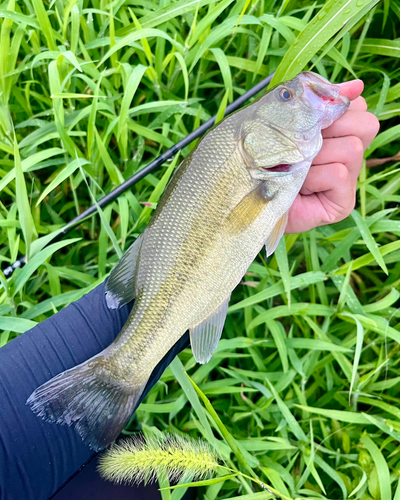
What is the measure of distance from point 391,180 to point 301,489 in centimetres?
162

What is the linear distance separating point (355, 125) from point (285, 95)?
0.30 metres

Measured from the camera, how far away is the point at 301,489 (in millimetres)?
1779

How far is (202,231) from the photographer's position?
1364 millimetres

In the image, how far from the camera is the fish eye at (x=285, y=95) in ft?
4.52

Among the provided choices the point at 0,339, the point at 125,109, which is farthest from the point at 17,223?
the point at 125,109

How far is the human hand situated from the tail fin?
1.05 metres

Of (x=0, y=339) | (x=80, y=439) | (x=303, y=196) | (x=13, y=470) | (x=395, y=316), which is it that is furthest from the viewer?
(x=395, y=316)

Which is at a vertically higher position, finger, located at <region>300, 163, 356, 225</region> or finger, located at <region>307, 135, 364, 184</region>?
finger, located at <region>307, 135, 364, 184</region>

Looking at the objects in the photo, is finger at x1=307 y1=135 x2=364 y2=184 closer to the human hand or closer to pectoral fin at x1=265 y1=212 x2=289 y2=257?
the human hand

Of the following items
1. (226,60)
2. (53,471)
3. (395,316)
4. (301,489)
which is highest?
(226,60)

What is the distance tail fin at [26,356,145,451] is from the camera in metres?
1.35

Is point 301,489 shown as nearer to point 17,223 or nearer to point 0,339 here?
point 0,339

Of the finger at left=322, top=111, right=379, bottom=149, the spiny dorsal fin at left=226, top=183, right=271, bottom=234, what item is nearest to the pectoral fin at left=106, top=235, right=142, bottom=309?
the spiny dorsal fin at left=226, top=183, right=271, bottom=234

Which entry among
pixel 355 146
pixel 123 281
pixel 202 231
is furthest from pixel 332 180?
pixel 123 281
